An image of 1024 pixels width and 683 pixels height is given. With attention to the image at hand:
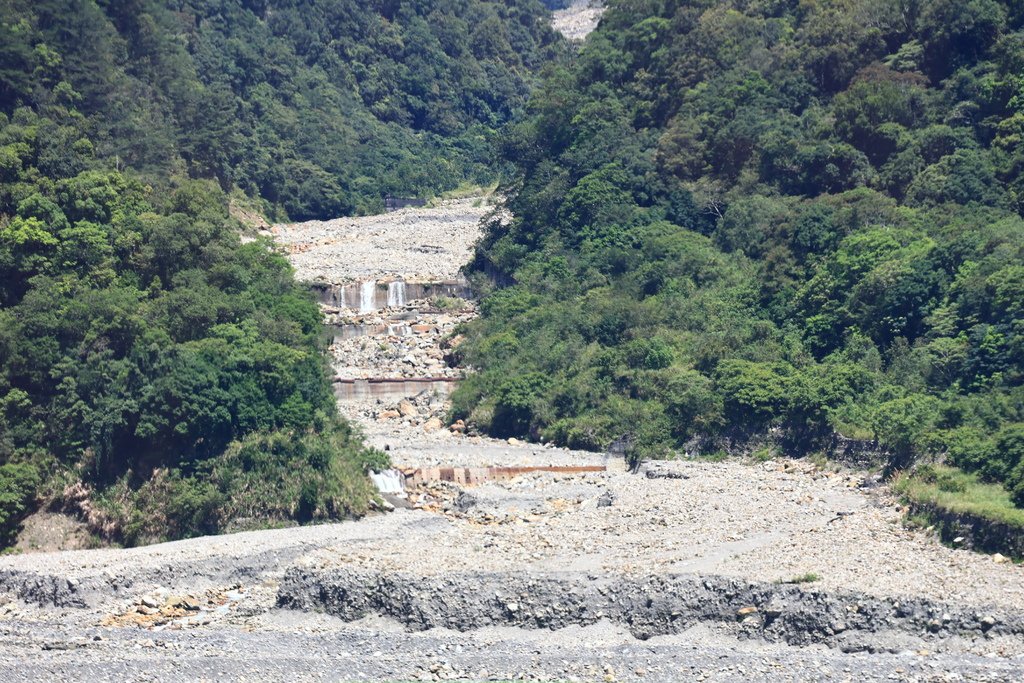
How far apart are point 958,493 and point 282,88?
75.8 metres

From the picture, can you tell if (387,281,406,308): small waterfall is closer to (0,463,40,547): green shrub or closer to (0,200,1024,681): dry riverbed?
(0,200,1024,681): dry riverbed

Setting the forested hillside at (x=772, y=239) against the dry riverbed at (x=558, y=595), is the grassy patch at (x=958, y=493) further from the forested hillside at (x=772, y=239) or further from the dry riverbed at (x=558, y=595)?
the dry riverbed at (x=558, y=595)

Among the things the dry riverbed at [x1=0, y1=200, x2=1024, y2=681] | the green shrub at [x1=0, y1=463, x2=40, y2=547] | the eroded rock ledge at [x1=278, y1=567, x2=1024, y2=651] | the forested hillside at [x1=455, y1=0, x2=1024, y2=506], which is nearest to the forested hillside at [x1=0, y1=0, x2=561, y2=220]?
the green shrub at [x1=0, y1=463, x2=40, y2=547]

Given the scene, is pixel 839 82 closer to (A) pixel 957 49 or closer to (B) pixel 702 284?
(A) pixel 957 49

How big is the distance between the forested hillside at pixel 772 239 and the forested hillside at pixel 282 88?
15.2 m

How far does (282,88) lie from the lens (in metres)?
115

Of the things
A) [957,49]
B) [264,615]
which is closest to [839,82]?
[957,49]

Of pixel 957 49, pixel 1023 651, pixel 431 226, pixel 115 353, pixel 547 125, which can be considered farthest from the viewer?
pixel 431 226

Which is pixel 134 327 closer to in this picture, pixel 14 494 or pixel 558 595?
pixel 14 494

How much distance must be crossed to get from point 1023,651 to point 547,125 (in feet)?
164

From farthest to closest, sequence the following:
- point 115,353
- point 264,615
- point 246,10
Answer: point 246,10
point 115,353
point 264,615

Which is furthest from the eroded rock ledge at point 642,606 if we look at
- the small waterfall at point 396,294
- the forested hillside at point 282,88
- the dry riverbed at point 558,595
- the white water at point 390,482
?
the small waterfall at point 396,294

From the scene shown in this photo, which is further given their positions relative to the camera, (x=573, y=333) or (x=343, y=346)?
(x=343, y=346)

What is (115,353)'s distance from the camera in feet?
179
